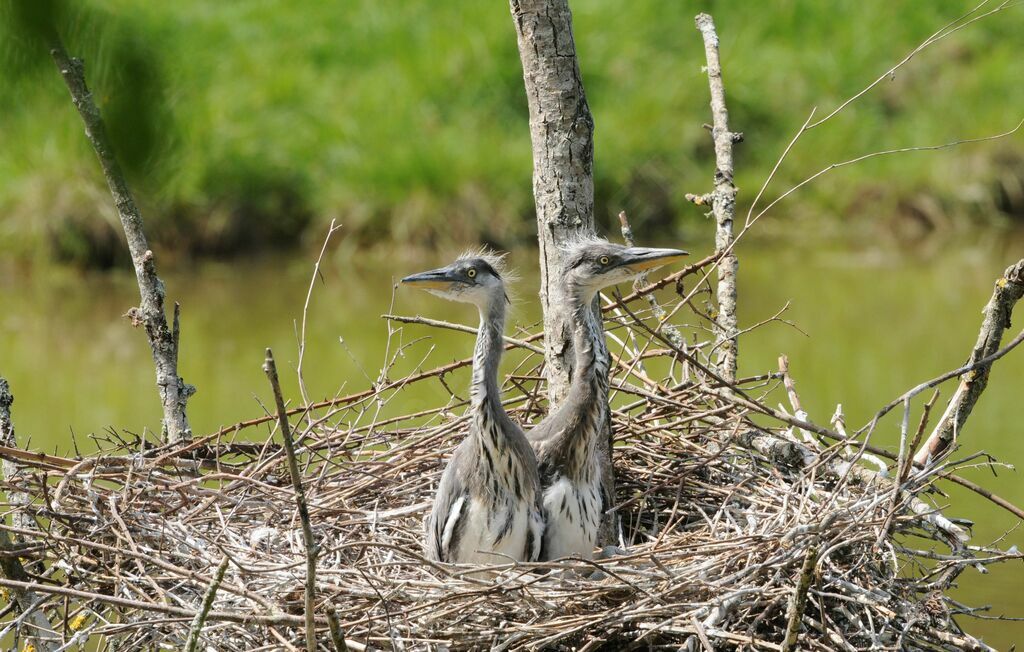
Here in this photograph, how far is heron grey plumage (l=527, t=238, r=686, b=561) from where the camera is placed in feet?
12.7

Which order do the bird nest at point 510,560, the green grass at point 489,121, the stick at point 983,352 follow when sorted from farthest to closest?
the green grass at point 489,121 → the stick at point 983,352 → the bird nest at point 510,560

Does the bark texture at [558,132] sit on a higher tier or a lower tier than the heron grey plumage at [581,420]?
higher

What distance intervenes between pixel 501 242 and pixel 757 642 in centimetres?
765

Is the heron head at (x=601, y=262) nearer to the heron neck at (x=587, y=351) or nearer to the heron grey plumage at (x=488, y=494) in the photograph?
the heron neck at (x=587, y=351)

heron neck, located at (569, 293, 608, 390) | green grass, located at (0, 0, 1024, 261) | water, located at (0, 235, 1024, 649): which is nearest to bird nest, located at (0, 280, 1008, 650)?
heron neck, located at (569, 293, 608, 390)

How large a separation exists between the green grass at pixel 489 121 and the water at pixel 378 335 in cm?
52

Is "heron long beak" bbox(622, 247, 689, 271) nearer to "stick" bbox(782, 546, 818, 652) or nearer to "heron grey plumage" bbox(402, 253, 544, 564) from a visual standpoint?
"heron grey plumage" bbox(402, 253, 544, 564)

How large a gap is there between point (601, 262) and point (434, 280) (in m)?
0.51

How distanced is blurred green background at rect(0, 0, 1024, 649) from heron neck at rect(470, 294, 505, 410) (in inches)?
111

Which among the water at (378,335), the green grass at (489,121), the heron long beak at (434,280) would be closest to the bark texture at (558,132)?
the heron long beak at (434,280)

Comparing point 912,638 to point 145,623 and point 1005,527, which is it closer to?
point 145,623

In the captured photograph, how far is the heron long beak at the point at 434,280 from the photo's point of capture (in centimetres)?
391

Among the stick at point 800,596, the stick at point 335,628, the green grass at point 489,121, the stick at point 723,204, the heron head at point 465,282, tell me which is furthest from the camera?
the green grass at point 489,121

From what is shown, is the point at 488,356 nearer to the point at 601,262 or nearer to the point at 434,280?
the point at 434,280
